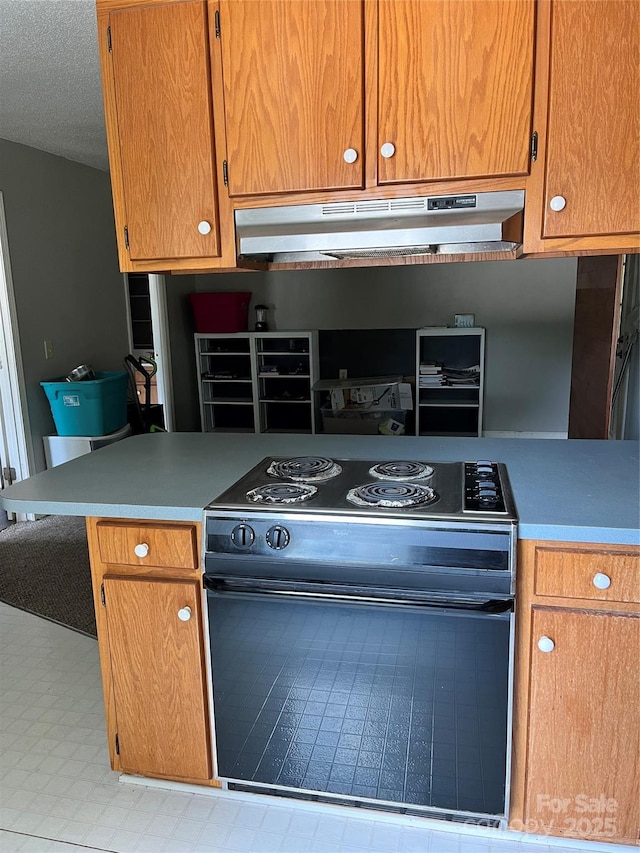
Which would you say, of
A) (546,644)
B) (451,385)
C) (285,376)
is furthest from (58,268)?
(546,644)

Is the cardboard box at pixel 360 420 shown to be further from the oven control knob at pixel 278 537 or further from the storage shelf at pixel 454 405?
the oven control knob at pixel 278 537

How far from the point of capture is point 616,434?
2.94 m

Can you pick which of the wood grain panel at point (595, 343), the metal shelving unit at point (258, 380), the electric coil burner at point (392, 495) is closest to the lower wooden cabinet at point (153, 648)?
the electric coil burner at point (392, 495)

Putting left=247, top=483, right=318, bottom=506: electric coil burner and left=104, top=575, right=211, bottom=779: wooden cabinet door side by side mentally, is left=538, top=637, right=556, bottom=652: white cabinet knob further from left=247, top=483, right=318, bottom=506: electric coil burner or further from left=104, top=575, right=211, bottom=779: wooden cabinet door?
left=104, top=575, right=211, bottom=779: wooden cabinet door

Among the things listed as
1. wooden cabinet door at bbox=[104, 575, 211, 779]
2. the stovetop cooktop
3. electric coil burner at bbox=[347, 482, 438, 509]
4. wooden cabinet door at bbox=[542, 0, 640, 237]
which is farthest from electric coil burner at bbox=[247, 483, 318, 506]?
wooden cabinet door at bbox=[542, 0, 640, 237]

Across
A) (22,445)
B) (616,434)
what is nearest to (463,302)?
(616,434)

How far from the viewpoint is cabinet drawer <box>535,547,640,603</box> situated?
136 cm

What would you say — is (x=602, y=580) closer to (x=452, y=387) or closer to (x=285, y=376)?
(x=452, y=387)

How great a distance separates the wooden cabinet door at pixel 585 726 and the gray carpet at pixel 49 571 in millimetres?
1881

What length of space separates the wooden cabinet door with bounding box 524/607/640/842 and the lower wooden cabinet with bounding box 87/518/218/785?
838 mm

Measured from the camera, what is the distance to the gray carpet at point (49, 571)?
2.87m

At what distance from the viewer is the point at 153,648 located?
5.49 ft

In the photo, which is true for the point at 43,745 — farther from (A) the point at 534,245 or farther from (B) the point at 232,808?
(A) the point at 534,245

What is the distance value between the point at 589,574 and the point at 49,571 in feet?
9.15
